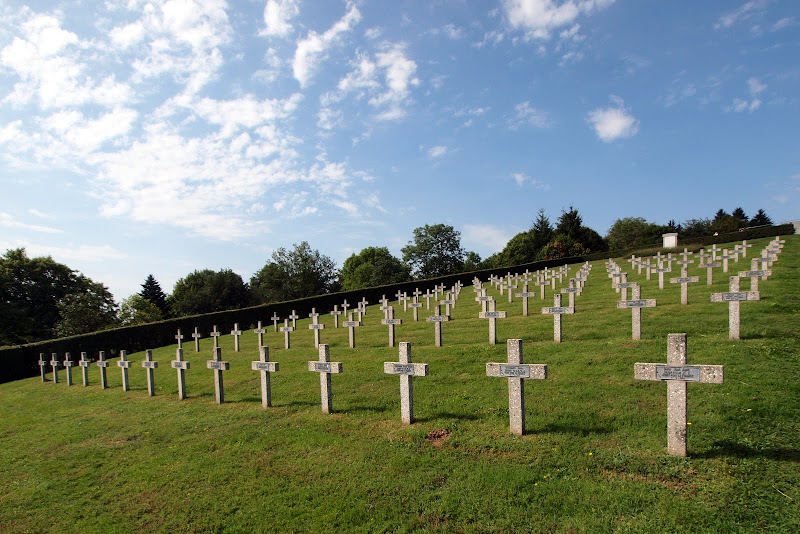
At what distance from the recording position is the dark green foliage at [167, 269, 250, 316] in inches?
2311

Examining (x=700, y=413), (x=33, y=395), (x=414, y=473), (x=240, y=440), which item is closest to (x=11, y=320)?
(x=33, y=395)

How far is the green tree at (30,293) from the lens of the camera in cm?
3616

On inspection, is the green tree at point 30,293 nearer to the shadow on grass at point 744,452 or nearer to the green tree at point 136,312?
the green tree at point 136,312

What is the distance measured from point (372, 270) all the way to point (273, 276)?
16362 millimetres

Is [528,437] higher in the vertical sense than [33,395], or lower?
higher

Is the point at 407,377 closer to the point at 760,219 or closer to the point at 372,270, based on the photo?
the point at 372,270

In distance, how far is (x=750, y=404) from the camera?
5.68m

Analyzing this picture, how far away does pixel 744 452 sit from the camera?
4.73 meters

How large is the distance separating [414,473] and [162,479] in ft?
10.7

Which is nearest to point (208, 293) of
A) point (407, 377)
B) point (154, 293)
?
point (154, 293)

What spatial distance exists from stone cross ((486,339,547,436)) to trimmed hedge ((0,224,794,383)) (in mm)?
25873

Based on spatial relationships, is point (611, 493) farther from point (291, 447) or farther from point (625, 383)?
point (291, 447)

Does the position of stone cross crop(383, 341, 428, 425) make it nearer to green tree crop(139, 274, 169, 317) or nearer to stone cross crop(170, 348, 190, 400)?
stone cross crop(170, 348, 190, 400)

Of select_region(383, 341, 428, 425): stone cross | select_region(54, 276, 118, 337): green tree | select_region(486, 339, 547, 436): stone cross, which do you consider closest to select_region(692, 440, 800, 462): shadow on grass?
select_region(486, 339, 547, 436): stone cross
